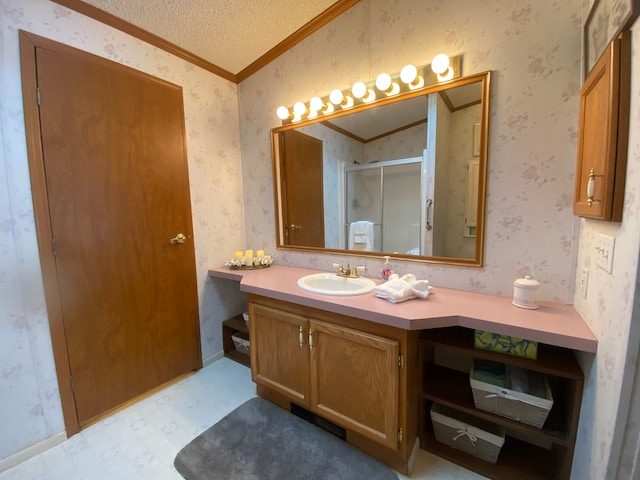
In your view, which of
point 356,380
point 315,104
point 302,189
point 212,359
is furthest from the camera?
point 212,359

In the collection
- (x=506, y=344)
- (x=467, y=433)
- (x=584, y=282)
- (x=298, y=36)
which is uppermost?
(x=298, y=36)

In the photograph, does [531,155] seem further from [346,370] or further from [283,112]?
[283,112]

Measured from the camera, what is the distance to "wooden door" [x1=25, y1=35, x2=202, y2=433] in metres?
1.41

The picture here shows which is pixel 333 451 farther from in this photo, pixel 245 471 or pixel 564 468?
pixel 564 468

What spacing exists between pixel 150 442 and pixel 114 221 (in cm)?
126

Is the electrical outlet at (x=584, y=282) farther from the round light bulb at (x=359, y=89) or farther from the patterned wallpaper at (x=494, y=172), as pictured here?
the round light bulb at (x=359, y=89)

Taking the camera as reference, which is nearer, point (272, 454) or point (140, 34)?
point (272, 454)

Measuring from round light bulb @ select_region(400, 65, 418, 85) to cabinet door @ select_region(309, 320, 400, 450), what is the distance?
1.35 metres

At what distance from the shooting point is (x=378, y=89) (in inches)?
63.2

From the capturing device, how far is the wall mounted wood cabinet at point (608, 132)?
0.75 meters

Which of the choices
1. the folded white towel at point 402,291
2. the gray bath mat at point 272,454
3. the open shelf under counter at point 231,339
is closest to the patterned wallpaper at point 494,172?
the folded white towel at point 402,291

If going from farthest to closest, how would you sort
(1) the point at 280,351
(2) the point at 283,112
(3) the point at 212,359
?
(3) the point at 212,359 < (2) the point at 283,112 < (1) the point at 280,351

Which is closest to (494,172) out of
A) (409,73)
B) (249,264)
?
(409,73)

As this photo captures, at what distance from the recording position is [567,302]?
1229 millimetres
